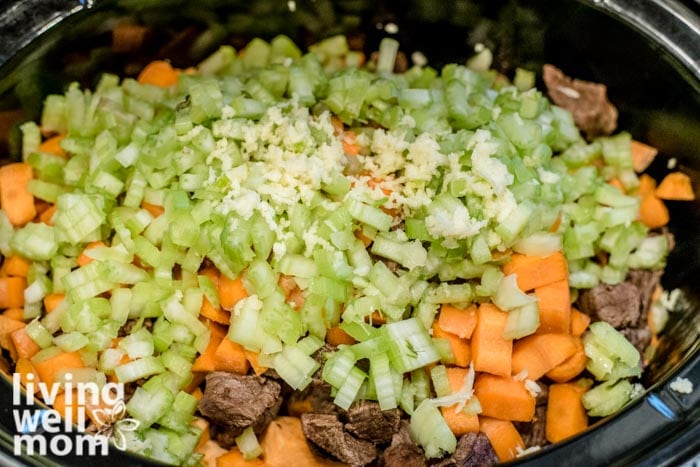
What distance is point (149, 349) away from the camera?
1.93m

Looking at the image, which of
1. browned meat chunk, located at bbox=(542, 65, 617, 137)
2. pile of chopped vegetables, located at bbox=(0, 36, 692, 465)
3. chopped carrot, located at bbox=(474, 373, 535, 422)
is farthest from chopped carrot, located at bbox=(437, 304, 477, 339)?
browned meat chunk, located at bbox=(542, 65, 617, 137)

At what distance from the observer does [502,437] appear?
193 cm

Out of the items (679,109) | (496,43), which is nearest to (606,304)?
(679,109)

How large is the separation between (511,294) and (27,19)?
147cm

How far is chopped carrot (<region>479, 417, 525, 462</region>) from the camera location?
75.5 inches

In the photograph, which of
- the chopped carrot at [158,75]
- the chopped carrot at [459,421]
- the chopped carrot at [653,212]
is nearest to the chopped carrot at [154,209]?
the chopped carrot at [158,75]

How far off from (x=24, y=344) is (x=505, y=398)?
1.22 metres

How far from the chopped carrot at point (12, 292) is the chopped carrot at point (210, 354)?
1.77ft

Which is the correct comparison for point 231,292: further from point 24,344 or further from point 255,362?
point 24,344

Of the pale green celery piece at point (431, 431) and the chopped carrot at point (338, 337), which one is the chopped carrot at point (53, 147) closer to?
the chopped carrot at point (338, 337)

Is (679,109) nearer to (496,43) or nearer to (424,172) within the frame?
(496,43)

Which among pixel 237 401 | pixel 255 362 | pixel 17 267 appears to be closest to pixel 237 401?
pixel 237 401

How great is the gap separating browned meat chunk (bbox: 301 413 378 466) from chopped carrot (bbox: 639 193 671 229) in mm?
1085

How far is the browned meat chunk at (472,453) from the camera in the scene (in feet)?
5.91
